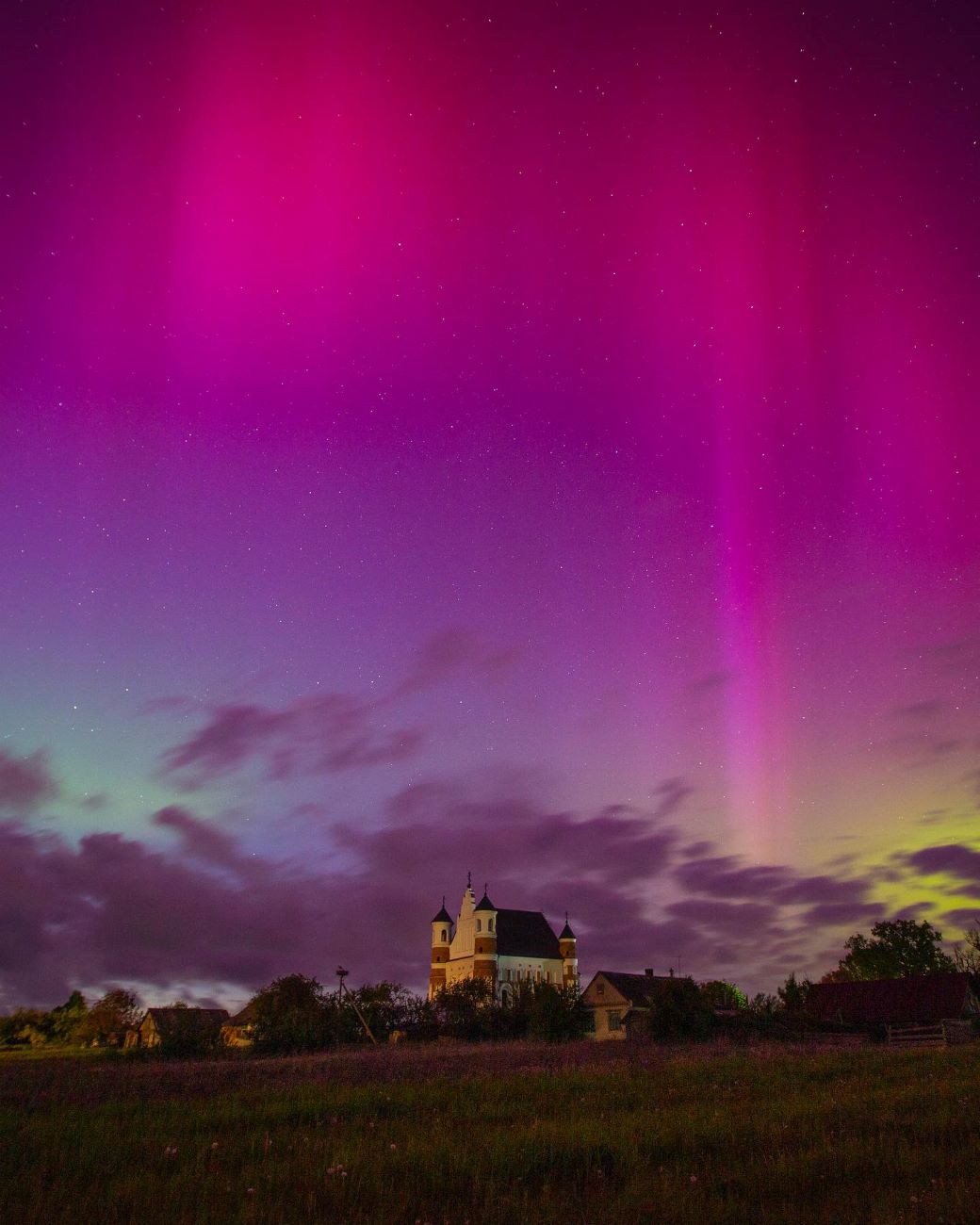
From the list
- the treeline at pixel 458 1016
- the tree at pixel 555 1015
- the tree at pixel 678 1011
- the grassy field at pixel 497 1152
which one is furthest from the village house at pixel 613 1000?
the grassy field at pixel 497 1152

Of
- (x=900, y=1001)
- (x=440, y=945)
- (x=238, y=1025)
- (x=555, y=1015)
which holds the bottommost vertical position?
(x=238, y=1025)

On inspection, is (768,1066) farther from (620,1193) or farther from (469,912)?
(469,912)

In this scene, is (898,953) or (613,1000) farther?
(898,953)

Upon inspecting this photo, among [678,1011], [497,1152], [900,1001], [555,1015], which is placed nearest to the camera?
[497,1152]

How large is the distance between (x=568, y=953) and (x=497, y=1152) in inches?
4451

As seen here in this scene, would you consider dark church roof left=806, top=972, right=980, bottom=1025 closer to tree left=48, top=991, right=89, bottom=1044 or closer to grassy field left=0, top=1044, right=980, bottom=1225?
grassy field left=0, top=1044, right=980, bottom=1225

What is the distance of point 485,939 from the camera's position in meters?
110

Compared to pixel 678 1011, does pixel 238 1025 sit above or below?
below

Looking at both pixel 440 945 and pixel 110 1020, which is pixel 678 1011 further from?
pixel 440 945

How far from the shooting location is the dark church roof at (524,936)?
111 metres

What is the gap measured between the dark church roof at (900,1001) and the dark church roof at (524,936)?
5301cm

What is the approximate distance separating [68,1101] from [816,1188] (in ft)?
42.1

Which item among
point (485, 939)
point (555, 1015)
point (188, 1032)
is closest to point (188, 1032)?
point (188, 1032)

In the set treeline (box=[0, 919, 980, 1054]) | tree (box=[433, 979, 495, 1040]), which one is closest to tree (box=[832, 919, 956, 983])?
treeline (box=[0, 919, 980, 1054])
